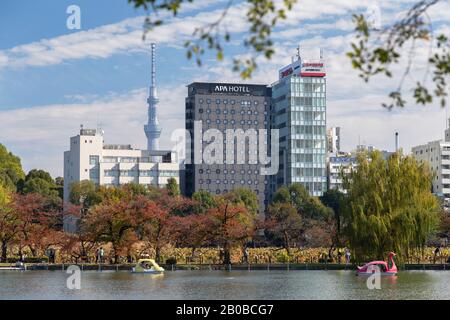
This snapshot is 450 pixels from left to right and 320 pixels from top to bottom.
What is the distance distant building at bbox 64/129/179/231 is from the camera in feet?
450

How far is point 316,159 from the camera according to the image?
458 ft

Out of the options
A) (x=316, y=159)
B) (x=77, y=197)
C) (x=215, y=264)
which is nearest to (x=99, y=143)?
(x=77, y=197)

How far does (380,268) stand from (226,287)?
39.0ft

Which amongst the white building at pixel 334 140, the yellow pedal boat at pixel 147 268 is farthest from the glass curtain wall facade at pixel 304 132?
the yellow pedal boat at pixel 147 268

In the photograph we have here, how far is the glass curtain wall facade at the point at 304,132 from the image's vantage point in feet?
453

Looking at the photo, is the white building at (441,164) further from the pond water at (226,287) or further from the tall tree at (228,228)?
the pond water at (226,287)

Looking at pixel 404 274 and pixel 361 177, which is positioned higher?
pixel 361 177

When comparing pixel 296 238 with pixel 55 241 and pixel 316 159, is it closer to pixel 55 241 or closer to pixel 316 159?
pixel 55 241

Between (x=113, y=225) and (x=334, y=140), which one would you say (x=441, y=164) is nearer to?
(x=334, y=140)

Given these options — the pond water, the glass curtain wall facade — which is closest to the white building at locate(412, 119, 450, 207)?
the glass curtain wall facade

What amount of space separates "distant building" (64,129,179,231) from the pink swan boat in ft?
302

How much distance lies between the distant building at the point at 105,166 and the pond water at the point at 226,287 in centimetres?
9083

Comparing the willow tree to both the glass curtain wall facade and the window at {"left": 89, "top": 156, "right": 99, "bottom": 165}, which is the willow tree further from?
the window at {"left": 89, "top": 156, "right": 99, "bottom": 165}
